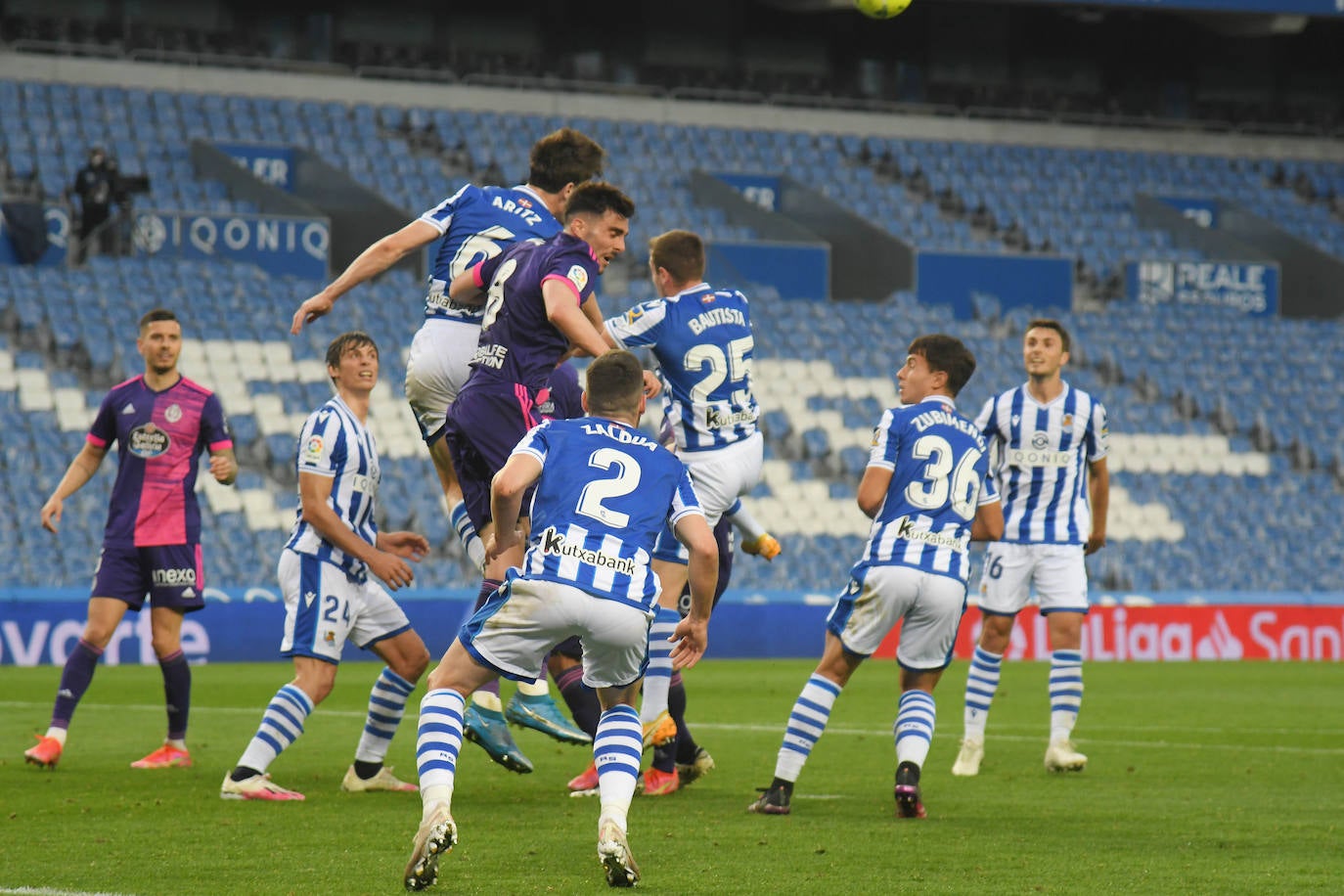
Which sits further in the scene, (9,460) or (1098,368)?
(1098,368)

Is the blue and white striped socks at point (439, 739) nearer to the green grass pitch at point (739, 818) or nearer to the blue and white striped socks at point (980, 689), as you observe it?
the green grass pitch at point (739, 818)

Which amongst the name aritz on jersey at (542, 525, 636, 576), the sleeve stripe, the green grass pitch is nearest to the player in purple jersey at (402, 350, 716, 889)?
the name aritz on jersey at (542, 525, 636, 576)

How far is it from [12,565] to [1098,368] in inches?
597

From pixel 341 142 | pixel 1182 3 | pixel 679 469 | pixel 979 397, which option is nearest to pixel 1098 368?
pixel 979 397

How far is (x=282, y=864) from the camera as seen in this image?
5.80m

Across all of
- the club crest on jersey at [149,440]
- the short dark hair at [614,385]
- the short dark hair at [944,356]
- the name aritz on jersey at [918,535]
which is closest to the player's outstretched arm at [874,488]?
the name aritz on jersey at [918,535]

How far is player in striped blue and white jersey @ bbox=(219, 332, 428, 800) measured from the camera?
25.1ft

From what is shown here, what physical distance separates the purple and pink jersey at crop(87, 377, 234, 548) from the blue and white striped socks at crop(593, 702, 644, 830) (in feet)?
12.6

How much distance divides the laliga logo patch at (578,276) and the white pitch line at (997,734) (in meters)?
4.80

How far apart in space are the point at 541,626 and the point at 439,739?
0.46 meters

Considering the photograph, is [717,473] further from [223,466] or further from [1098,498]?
[1098,498]

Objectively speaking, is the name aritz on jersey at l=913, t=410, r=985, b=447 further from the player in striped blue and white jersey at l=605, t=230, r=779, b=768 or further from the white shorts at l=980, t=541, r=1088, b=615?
the white shorts at l=980, t=541, r=1088, b=615

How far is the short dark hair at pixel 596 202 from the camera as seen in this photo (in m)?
7.17

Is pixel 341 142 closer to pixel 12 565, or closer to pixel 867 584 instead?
pixel 12 565
